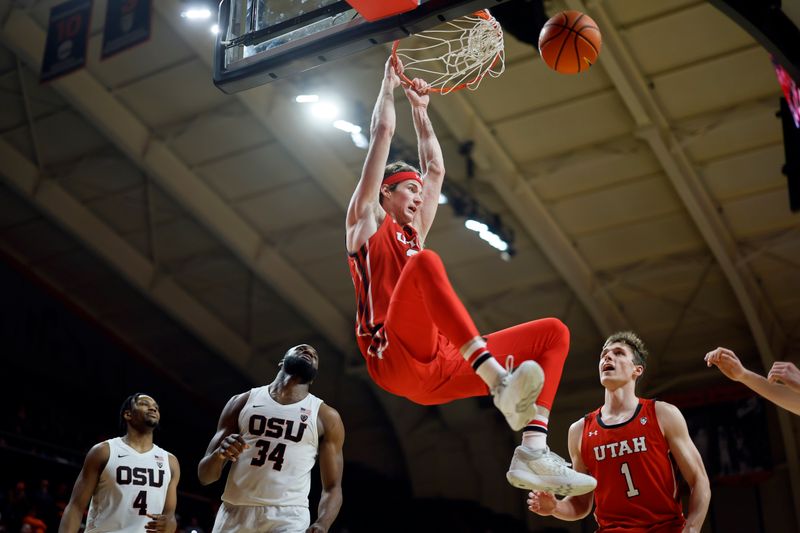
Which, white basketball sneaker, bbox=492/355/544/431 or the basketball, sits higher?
the basketball

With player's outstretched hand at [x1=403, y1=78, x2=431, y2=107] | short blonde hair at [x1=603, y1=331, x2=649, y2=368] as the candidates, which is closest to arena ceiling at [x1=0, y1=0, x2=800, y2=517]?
player's outstretched hand at [x1=403, y1=78, x2=431, y2=107]

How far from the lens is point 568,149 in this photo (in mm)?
14711

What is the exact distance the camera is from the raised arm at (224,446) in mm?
5477

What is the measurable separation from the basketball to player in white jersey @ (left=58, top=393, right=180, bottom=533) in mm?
3971

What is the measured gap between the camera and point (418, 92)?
5.74m

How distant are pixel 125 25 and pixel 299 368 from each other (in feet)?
22.6

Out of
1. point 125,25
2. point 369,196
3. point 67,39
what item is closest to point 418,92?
point 369,196

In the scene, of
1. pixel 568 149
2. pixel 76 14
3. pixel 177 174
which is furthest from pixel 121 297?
pixel 568 149

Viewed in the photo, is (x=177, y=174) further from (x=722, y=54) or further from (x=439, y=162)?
(x=439, y=162)

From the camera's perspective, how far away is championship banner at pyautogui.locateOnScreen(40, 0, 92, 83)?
12125 millimetres

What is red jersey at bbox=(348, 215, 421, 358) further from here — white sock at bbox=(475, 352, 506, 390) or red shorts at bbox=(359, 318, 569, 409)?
white sock at bbox=(475, 352, 506, 390)

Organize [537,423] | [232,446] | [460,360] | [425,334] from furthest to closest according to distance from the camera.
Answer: [232,446], [460,360], [425,334], [537,423]

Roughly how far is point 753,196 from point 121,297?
12497 mm

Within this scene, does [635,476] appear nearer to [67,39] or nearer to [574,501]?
[574,501]
